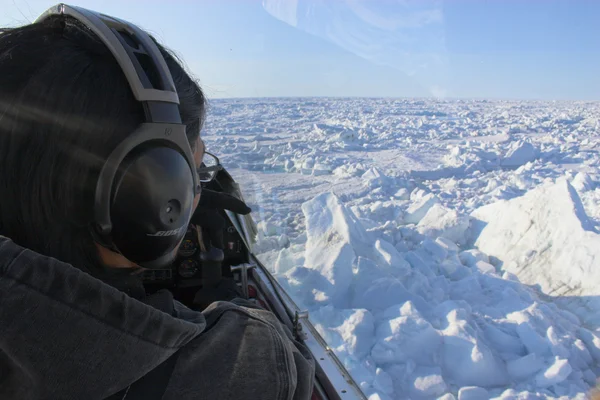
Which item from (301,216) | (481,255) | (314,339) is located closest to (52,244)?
(314,339)

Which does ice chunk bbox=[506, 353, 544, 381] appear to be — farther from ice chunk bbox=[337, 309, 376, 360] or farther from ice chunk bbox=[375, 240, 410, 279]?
ice chunk bbox=[375, 240, 410, 279]

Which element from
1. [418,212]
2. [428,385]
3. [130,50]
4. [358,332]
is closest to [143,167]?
[130,50]

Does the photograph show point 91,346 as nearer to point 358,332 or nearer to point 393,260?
point 358,332

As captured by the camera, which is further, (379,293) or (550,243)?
(550,243)

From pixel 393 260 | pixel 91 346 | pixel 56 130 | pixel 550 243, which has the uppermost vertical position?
pixel 56 130

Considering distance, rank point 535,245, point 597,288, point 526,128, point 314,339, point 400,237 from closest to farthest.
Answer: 1. point 314,339
2. point 597,288
3. point 535,245
4. point 400,237
5. point 526,128

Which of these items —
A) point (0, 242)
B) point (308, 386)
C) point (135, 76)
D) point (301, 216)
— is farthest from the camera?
point (301, 216)

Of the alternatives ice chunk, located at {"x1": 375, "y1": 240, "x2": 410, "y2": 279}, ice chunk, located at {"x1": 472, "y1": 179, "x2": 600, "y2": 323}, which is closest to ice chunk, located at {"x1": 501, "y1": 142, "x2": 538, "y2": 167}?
ice chunk, located at {"x1": 472, "y1": 179, "x2": 600, "y2": 323}

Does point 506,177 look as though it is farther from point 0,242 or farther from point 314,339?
point 0,242
